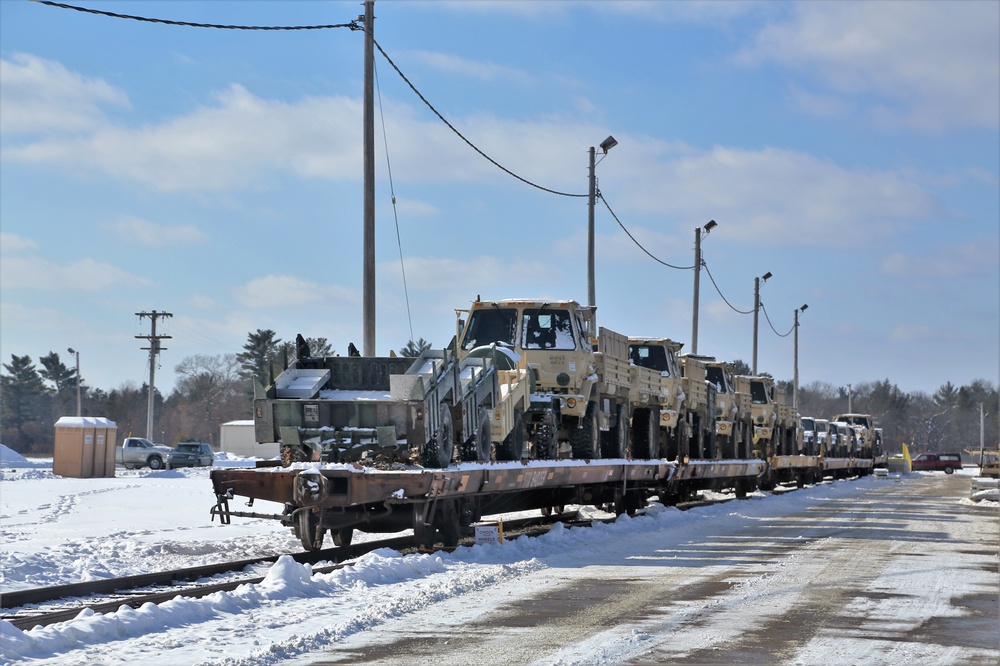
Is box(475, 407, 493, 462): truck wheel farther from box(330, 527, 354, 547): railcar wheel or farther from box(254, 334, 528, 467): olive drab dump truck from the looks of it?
box(330, 527, 354, 547): railcar wheel

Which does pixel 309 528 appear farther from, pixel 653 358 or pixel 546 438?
pixel 653 358

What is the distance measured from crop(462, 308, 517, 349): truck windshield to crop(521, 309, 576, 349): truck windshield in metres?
0.21

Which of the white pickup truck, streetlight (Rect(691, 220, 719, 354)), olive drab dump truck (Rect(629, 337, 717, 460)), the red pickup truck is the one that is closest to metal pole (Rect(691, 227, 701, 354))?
streetlight (Rect(691, 220, 719, 354))

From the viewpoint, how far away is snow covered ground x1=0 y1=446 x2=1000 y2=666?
26.5 feet

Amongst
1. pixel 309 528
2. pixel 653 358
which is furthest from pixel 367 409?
pixel 653 358

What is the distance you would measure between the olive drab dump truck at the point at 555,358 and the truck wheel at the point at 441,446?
4.03 meters

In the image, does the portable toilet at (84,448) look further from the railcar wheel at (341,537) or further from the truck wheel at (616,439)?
the railcar wheel at (341,537)

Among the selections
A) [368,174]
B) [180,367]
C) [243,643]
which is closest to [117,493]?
[368,174]

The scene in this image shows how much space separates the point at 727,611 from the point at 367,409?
16.9 ft

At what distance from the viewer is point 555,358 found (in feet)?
63.5

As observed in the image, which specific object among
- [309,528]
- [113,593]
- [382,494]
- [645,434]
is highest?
[645,434]

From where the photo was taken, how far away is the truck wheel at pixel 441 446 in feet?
45.6

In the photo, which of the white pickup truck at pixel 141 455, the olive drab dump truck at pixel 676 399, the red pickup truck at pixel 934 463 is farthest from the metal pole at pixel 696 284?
the red pickup truck at pixel 934 463

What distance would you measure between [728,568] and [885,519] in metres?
10.3
